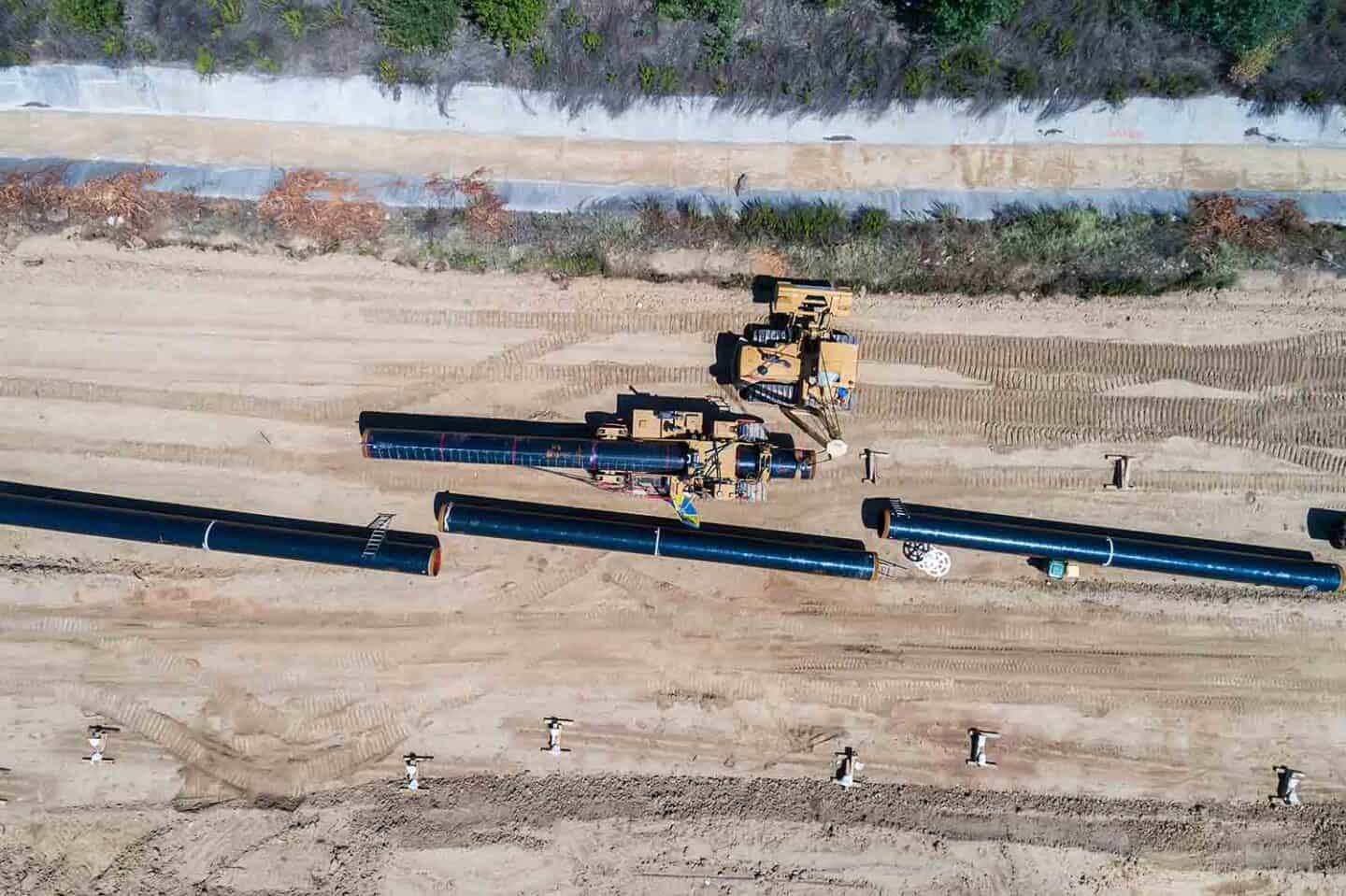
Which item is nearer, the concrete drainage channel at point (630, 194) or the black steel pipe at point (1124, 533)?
the black steel pipe at point (1124, 533)

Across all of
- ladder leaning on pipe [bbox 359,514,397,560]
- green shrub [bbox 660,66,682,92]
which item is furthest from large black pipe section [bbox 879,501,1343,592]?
ladder leaning on pipe [bbox 359,514,397,560]

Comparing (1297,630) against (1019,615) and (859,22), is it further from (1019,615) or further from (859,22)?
(859,22)

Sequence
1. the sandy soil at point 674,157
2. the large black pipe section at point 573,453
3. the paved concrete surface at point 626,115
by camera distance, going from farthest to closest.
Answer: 1. the sandy soil at point 674,157
2. the paved concrete surface at point 626,115
3. the large black pipe section at point 573,453

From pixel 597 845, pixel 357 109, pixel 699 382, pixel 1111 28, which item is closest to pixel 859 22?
pixel 1111 28

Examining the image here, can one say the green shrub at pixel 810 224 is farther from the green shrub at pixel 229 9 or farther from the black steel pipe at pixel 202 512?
the green shrub at pixel 229 9

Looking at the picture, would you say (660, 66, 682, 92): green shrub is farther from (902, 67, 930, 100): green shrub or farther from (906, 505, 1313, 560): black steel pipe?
(906, 505, 1313, 560): black steel pipe

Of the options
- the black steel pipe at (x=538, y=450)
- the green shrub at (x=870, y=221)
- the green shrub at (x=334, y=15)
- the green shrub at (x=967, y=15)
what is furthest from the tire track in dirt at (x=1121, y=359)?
the green shrub at (x=334, y=15)
